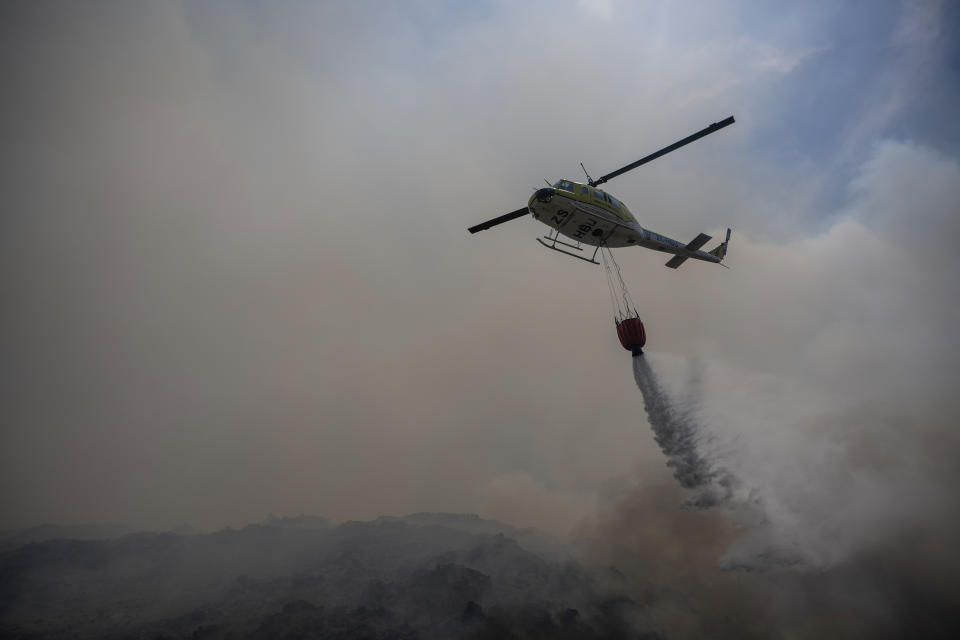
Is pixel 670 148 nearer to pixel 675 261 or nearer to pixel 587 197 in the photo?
pixel 587 197

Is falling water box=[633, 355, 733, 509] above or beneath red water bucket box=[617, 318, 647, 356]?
beneath

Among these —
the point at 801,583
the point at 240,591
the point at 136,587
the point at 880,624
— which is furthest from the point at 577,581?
the point at 136,587

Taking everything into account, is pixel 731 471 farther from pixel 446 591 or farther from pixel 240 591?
pixel 240 591

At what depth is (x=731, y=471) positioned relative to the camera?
34.4m

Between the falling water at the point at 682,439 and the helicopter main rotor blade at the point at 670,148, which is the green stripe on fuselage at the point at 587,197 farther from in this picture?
the falling water at the point at 682,439

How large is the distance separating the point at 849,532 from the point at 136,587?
405 ft

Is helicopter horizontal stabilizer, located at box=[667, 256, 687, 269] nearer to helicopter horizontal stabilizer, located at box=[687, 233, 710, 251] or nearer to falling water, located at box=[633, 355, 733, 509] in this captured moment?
helicopter horizontal stabilizer, located at box=[687, 233, 710, 251]

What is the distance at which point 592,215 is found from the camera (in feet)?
98.2

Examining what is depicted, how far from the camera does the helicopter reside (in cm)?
2803

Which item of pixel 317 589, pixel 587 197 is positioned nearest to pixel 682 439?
pixel 587 197

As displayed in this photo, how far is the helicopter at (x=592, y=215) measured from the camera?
2803cm

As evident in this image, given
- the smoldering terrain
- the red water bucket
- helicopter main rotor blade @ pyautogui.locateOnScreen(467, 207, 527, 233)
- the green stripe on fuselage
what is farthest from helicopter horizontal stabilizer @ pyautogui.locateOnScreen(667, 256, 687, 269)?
the smoldering terrain

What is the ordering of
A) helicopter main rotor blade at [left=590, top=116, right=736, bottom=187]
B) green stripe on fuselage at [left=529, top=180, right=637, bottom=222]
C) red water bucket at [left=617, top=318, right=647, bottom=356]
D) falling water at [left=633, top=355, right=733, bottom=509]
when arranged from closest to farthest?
helicopter main rotor blade at [left=590, top=116, right=736, bottom=187] < green stripe on fuselage at [left=529, top=180, right=637, bottom=222] < red water bucket at [left=617, top=318, right=647, bottom=356] < falling water at [left=633, top=355, right=733, bottom=509]

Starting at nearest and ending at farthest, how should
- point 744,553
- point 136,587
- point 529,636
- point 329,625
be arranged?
point 744,553, point 529,636, point 329,625, point 136,587
